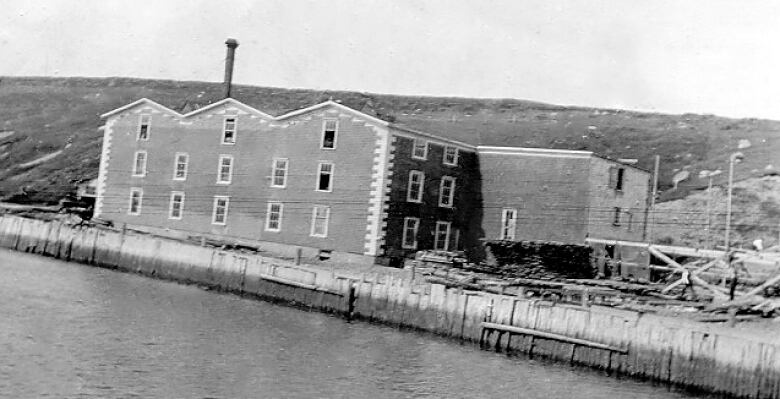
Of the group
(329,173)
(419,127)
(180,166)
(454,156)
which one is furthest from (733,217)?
(180,166)

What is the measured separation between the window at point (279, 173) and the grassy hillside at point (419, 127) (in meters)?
5.88

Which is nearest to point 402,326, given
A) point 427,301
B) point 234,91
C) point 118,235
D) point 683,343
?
point 427,301

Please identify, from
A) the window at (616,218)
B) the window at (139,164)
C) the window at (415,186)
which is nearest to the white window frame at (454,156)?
the window at (415,186)

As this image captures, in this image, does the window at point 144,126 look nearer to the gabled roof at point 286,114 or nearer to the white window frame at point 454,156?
the gabled roof at point 286,114

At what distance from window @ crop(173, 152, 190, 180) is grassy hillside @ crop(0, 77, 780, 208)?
562 cm

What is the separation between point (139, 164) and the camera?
53375 mm

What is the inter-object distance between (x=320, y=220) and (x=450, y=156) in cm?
888

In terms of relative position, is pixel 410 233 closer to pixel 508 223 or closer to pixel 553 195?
pixel 508 223

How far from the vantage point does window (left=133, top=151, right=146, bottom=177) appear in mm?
53062

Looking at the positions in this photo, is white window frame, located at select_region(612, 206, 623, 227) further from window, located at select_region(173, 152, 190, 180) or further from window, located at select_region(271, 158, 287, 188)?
window, located at select_region(173, 152, 190, 180)

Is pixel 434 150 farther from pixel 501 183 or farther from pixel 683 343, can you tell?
pixel 683 343

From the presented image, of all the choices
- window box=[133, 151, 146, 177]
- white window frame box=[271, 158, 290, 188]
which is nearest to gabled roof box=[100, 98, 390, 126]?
white window frame box=[271, 158, 290, 188]

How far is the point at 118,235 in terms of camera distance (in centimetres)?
4553

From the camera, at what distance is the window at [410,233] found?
4512cm
